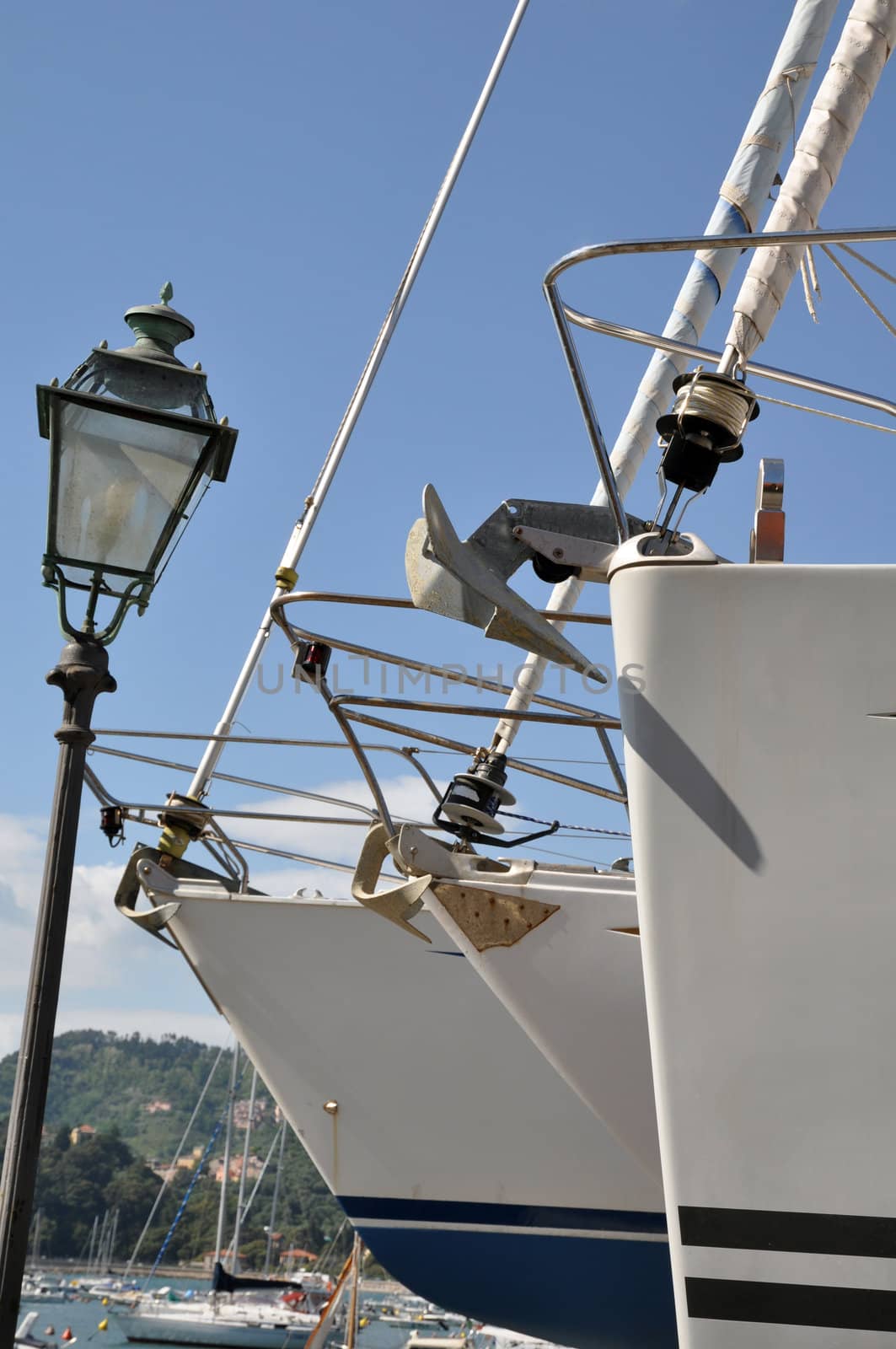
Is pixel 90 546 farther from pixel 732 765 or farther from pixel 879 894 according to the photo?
pixel 879 894

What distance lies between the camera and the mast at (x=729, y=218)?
6.41m

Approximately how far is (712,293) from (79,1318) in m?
67.5

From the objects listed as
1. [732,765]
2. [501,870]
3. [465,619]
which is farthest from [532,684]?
[732,765]

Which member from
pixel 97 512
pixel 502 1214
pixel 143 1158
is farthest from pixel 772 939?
pixel 143 1158

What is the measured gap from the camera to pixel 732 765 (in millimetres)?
3357

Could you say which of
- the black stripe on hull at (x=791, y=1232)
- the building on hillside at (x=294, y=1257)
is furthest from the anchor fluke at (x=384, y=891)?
the building on hillside at (x=294, y=1257)

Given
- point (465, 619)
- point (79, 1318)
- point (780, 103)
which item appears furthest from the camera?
point (79, 1318)

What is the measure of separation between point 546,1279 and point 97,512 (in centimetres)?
541

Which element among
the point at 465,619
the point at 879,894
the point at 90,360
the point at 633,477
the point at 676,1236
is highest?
the point at 633,477

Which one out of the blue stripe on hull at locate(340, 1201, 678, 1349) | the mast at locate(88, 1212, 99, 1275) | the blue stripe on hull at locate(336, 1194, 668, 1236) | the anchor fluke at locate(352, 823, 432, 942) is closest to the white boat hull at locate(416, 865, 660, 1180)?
the anchor fluke at locate(352, 823, 432, 942)

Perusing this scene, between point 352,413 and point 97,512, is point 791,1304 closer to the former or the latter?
point 97,512

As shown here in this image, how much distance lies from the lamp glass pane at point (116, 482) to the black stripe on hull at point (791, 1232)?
2.25m

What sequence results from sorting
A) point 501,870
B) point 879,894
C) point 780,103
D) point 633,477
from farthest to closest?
point 633,477, point 780,103, point 501,870, point 879,894

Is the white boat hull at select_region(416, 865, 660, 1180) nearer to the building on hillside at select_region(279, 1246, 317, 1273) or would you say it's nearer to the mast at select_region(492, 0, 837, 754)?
the mast at select_region(492, 0, 837, 754)
